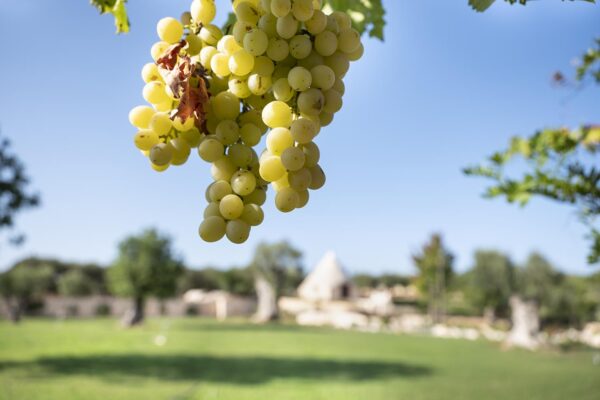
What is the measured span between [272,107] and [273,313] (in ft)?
93.7

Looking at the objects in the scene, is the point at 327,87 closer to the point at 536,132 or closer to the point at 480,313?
the point at 536,132

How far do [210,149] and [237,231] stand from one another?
0.12 m

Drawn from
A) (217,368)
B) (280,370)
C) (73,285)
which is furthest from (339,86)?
(73,285)

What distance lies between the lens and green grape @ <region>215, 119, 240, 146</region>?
0.68 meters

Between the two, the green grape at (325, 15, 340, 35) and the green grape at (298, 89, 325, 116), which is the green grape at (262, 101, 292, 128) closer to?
the green grape at (298, 89, 325, 116)

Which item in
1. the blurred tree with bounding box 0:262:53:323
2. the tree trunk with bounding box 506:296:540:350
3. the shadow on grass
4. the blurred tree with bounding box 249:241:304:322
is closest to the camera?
the shadow on grass

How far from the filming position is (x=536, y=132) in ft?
6.79

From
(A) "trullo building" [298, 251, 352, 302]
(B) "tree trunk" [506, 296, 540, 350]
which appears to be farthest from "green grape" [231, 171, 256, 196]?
(A) "trullo building" [298, 251, 352, 302]

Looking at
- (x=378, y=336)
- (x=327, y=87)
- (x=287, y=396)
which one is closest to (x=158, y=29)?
(x=327, y=87)

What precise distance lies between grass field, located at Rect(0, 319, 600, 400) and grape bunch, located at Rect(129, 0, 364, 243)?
13.4ft

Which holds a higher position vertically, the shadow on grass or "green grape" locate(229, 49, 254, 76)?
"green grape" locate(229, 49, 254, 76)

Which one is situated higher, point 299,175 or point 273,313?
point 299,175

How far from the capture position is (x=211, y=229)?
2.19ft

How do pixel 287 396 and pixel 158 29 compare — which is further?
pixel 287 396
